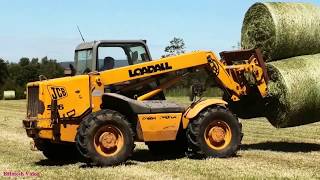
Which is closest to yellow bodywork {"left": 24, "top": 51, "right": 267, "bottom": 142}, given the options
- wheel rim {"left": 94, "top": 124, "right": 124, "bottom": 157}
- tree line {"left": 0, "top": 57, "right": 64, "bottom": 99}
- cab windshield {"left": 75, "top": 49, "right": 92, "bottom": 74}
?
wheel rim {"left": 94, "top": 124, "right": 124, "bottom": 157}

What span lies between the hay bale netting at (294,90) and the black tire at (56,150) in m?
3.94

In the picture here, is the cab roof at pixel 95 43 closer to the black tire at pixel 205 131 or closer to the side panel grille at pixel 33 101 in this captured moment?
the side panel grille at pixel 33 101

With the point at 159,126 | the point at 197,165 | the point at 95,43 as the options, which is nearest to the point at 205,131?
the point at 159,126

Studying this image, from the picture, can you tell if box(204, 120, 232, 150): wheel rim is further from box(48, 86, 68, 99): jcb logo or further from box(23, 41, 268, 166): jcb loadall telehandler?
box(48, 86, 68, 99): jcb logo

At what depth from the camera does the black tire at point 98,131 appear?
9.56 metres

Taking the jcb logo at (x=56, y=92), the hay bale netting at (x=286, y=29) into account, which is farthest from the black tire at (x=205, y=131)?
the jcb logo at (x=56, y=92)

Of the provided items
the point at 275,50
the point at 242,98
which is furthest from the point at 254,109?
the point at 275,50

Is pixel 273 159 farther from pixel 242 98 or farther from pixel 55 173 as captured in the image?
pixel 55 173

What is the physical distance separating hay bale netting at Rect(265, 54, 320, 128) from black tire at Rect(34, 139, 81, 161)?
3941 mm

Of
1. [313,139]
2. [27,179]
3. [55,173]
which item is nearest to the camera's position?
[27,179]

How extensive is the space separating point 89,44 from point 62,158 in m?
2.21

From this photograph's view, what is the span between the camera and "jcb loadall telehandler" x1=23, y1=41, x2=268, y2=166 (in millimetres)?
9828

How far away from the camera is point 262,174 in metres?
8.59

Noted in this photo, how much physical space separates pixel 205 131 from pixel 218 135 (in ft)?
0.91
